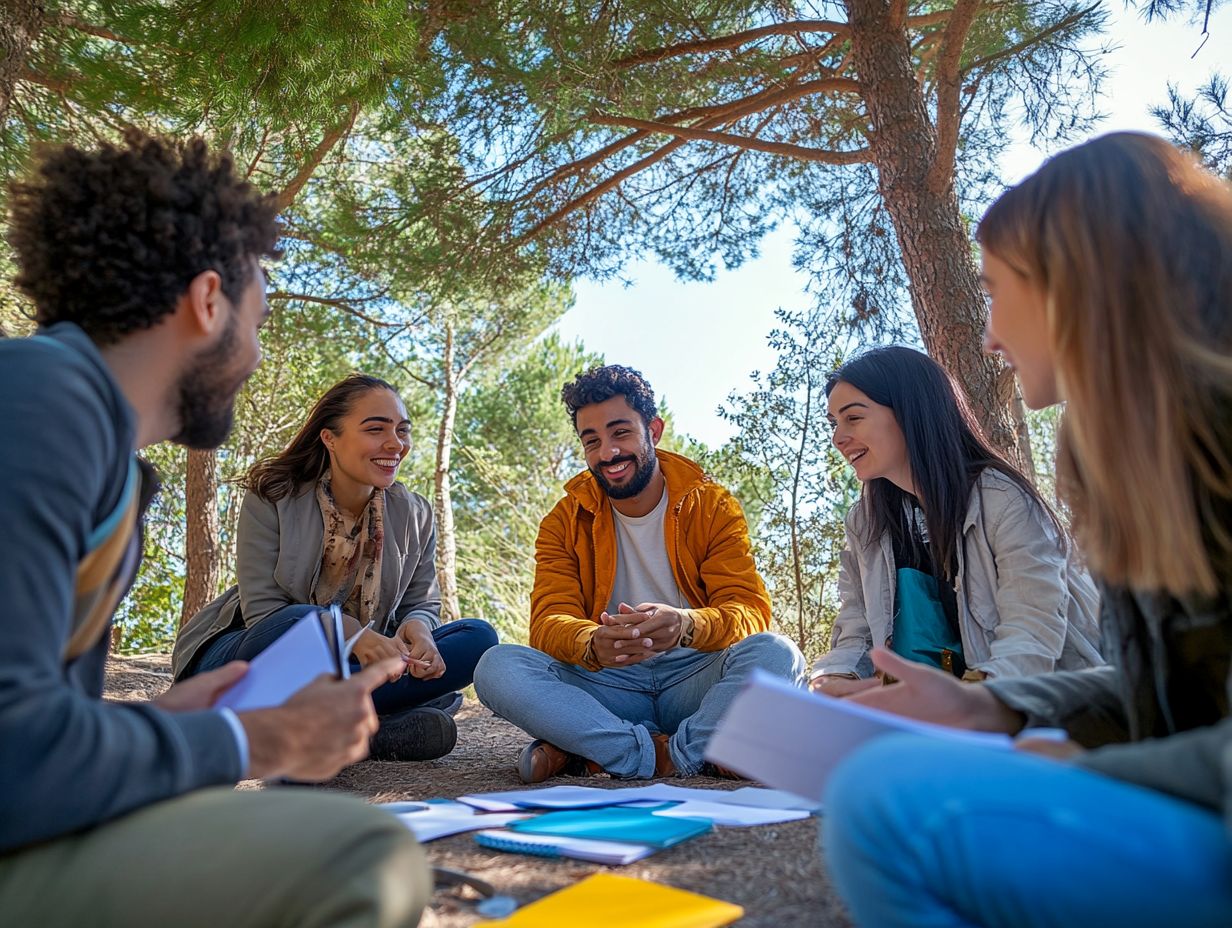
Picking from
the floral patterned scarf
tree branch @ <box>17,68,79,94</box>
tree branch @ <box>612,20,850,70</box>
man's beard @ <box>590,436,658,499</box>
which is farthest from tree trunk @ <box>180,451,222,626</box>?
man's beard @ <box>590,436,658,499</box>

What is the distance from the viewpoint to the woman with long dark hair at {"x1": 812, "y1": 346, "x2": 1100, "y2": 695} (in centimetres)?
268

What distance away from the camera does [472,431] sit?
18734mm

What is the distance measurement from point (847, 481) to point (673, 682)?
331 cm

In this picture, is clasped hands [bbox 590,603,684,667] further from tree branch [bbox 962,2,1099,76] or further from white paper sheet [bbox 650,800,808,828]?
tree branch [bbox 962,2,1099,76]

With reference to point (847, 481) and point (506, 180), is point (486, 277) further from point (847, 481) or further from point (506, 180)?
point (847, 481)

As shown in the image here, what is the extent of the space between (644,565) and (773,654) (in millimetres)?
689

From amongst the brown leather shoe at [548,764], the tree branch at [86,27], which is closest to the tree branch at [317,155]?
the tree branch at [86,27]

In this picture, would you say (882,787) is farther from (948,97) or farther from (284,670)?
(948,97)

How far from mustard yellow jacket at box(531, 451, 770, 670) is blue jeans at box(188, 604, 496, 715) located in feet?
0.81

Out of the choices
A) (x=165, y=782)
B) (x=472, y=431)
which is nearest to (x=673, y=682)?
(x=165, y=782)

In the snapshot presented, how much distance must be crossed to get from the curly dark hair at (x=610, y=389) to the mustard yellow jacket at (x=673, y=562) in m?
0.24

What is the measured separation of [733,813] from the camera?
2279 millimetres

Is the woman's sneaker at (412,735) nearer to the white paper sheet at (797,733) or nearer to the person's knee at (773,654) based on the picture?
the person's knee at (773,654)

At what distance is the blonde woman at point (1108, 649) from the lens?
937 mm
